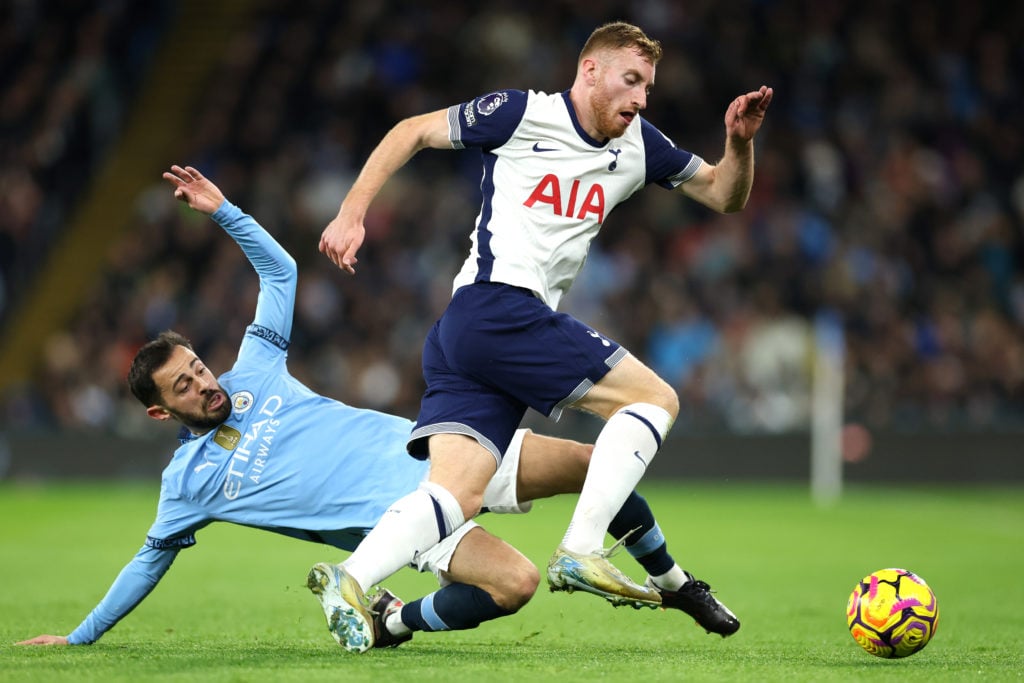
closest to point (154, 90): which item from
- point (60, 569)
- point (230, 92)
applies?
point (230, 92)

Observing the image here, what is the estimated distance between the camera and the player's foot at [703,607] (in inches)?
231

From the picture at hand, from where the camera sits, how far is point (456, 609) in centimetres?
555

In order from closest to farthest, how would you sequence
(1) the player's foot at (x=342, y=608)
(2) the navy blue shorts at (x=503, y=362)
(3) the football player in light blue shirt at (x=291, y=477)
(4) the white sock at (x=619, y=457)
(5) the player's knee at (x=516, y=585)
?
(1) the player's foot at (x=342, y=608) < (4) the white sock at (x=619, y=457) < (2) the navy blue shorts at (x=503, y=362) < (5) the player's knee at (x=516, y=585) < (3) the football player in light blue shirt at (x=291, y=477)

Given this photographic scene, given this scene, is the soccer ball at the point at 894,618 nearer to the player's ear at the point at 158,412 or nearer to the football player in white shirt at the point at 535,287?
the football player in white shirt at the point at 535,287

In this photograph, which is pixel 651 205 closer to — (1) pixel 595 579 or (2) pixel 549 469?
(2) pixel 549 469

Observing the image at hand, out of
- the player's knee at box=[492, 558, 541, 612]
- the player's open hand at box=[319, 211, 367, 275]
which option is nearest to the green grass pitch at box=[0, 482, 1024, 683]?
the player's knee at box=[492, 558, 541, 612]

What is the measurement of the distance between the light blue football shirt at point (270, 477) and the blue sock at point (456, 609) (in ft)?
1.26

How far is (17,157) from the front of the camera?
1780cm

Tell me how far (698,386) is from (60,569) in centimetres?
769

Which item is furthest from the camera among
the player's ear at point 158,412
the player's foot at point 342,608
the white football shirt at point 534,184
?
the player's ear at point 158,412

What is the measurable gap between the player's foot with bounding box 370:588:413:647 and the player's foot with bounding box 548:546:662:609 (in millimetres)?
1125

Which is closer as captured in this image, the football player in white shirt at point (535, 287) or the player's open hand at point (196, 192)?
the football player in white shirt at point (535, 287)

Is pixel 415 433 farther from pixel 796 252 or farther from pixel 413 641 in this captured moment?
pixel 796 252

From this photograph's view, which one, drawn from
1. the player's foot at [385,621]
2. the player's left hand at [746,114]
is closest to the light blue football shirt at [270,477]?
the player's foot at [385,621]
